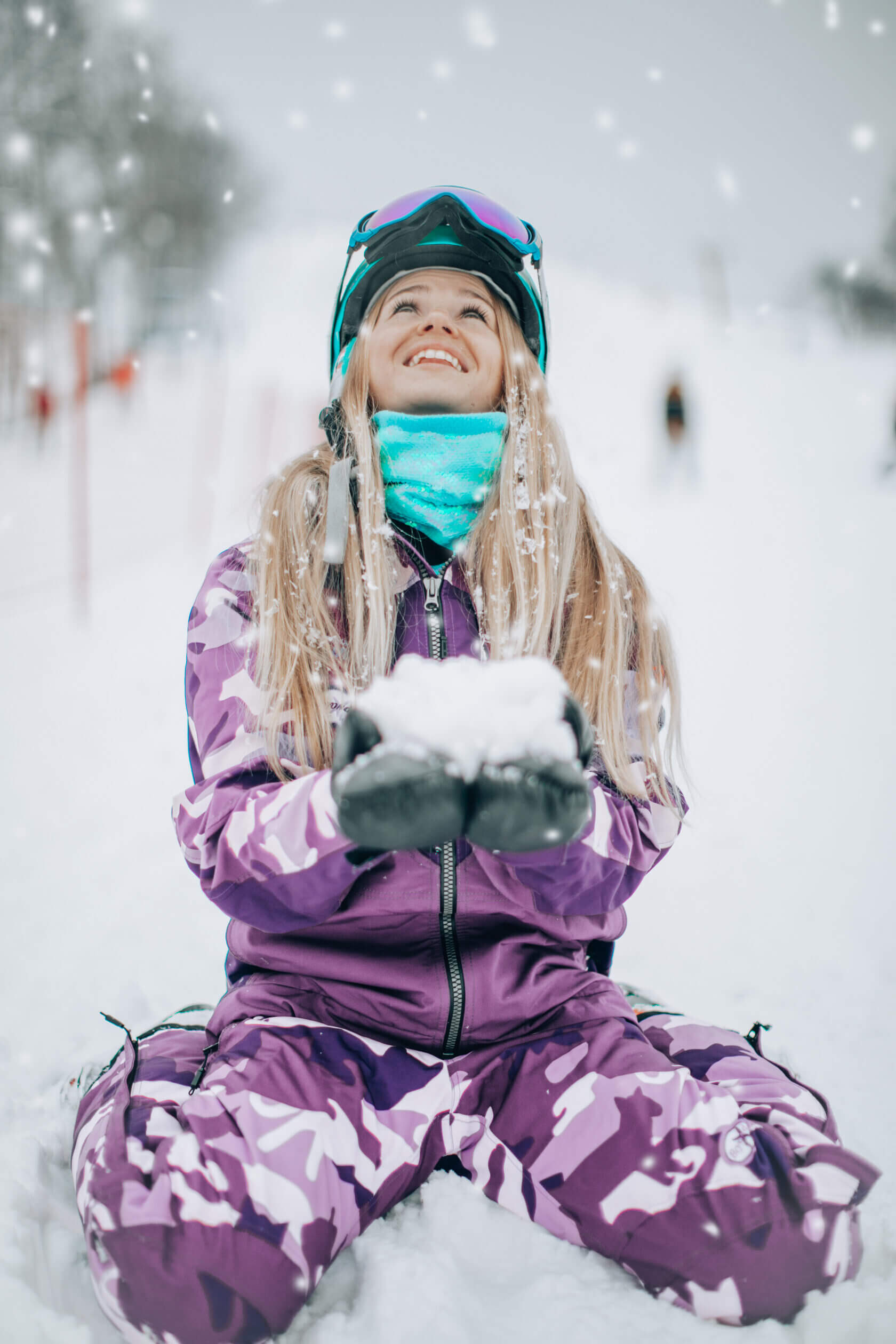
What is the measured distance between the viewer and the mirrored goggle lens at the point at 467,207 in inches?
73.4

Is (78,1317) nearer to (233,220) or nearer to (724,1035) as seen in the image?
(724,1035)

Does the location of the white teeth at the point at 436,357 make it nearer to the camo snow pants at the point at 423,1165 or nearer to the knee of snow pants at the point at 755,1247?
the camo snow pants at the point at 423,1165

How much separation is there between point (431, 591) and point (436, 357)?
0.54 m

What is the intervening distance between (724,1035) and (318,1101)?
808 mm

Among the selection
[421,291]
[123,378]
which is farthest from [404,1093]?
[123,378]

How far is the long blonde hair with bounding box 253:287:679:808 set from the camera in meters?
1.49

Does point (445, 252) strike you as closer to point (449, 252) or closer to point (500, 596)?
point (449, 252)

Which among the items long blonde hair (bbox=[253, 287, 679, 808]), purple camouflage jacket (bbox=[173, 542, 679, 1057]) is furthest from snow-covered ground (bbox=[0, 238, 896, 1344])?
long blonde hair (bbox=[253, 287, 679, 808])

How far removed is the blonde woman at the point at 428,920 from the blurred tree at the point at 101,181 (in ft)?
26.6

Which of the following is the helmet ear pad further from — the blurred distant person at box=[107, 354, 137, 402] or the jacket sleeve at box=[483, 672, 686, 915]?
the blurred distant person at box=[107, 354, 137, 402]

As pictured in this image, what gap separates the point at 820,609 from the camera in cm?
645

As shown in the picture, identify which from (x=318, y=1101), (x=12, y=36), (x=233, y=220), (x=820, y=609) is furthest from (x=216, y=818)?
(x=233, y=220)

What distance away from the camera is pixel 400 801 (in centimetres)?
95

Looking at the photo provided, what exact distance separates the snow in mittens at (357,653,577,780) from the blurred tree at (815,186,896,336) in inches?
477
